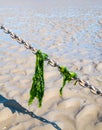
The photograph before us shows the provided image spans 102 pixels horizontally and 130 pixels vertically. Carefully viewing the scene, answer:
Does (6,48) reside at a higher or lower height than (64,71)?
lower

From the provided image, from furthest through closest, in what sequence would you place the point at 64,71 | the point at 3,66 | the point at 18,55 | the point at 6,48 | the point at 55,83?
the point at 6,48, the point at 18,55, the point at 3,66, the point at 55,83, the point at 64,71

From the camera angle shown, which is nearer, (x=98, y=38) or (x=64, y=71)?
(x=64, y=71)

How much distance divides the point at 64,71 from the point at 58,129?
970mm

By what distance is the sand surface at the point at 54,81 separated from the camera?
4.06 metres

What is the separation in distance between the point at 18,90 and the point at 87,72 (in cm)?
180

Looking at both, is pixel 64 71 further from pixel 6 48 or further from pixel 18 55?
pixel 6 48

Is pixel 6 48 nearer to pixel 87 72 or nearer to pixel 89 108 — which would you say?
pixel 87 72

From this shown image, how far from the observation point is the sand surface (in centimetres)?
406

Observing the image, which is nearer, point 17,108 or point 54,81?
point 17,108

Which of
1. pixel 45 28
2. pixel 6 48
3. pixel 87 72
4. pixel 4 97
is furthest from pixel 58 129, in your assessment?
pixel 45 28

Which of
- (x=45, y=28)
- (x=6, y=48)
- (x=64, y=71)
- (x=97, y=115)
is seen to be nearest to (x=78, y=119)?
(x=97, y=115)

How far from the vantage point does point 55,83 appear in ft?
17.9

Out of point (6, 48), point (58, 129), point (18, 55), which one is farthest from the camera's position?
point (6, 48)

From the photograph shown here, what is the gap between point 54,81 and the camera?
5551 millimetres
